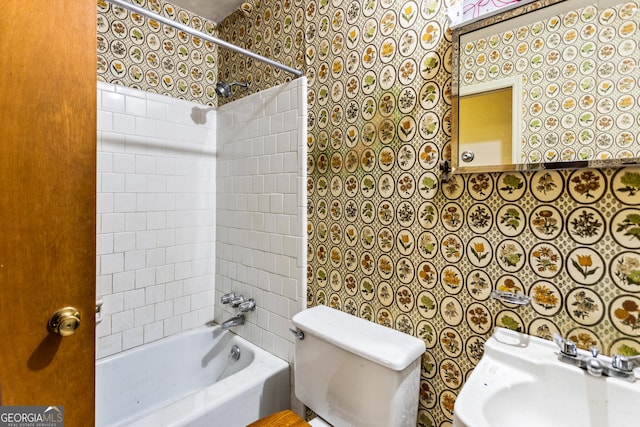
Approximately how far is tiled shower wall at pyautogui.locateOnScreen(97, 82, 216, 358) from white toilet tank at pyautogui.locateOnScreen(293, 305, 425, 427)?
0.96m

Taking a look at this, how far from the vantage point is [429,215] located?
3.72ft

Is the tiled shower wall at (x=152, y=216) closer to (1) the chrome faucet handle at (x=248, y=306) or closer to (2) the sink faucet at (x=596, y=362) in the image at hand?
(1) the chrome faucet handle at (x=248, y=306)

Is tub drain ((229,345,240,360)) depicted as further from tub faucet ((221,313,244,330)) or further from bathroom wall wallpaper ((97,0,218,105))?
bathroom wall wallpaper ((97,0,218,105))

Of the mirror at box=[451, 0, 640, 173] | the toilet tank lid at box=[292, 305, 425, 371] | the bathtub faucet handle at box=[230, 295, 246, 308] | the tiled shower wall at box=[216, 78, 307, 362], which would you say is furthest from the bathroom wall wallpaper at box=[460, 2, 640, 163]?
the bathtub faucet handle at box=[230, 295, 246, 308]

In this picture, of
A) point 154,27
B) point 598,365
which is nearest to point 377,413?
point 598,365

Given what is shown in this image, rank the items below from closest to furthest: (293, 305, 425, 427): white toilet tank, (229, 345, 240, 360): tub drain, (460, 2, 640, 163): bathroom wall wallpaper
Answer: (460, 2, 640, 163): bathroom wall wallpaper → (293, 305, 425, 427): white toilet tank → (229, 345, 240, 360): tub drain

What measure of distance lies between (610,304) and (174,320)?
2.00 meters

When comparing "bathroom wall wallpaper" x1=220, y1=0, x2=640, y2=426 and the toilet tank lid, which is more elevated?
"bathroom wall wallpaper" x1=220, y1=0, x2=640, y2=426

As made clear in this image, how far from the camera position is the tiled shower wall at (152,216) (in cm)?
167

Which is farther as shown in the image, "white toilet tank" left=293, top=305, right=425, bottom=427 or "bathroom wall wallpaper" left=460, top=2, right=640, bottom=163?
"white toilet tank" left=293, top=305, right=425, bottom=427

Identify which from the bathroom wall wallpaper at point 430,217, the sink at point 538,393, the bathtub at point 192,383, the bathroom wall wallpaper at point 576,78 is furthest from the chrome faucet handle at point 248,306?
the bathroom wall wallpaper at point 576,78

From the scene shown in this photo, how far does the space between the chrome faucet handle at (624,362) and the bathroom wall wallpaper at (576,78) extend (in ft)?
1.60

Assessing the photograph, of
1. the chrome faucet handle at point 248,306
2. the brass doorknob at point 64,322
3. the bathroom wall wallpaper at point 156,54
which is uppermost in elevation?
the bathroom wall wallpaper at point 156,54

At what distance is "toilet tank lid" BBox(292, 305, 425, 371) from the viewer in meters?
1.05
